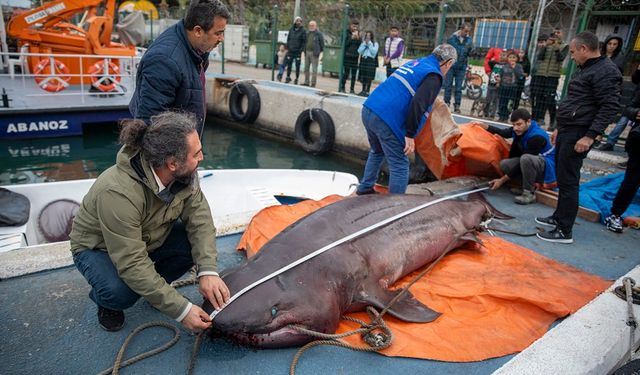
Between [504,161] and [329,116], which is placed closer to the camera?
[504,161]

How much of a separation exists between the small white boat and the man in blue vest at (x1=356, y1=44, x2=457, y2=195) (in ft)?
3.53

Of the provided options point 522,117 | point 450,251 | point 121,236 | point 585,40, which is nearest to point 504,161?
point 522,117

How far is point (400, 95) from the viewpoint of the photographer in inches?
178

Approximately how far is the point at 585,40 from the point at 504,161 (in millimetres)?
1883

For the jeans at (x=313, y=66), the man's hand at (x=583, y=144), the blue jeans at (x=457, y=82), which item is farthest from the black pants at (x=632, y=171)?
the jeans at (x=313, y=66)

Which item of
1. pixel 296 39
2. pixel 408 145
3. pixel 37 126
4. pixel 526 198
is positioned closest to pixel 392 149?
pixel 408 145

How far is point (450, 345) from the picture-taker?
2.74 m

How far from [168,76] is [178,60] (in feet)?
0.44

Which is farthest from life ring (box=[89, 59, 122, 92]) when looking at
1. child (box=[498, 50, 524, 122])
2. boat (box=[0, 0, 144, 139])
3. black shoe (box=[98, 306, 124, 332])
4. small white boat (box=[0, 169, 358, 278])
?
black shoe (box=[98, 306, 124, 332])

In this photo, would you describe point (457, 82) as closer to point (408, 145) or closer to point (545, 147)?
point (545, 147)

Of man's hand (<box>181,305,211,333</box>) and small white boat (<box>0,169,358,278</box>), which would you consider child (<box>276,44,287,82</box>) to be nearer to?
small white boat (<box>0,169,358,278</box>)

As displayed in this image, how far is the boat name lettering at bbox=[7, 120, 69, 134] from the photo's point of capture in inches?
358

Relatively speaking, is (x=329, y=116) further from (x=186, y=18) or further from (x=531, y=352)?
(x=531, y=352)

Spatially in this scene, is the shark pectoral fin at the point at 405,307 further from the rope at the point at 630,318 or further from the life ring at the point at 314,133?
the life ring at the point at 314,133
